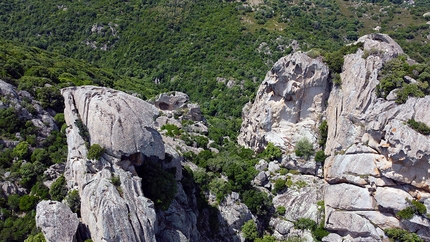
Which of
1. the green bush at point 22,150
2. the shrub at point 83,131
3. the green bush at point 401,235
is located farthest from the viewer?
the green bush at point 22,150

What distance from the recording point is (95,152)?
28.4 metres

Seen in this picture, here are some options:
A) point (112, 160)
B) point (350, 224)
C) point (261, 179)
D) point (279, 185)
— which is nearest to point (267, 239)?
point (279, 185)

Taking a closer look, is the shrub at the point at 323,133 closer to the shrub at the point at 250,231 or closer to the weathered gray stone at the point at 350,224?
the weathered gray stone at the point at 350,224

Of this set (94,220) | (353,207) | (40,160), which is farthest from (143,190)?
(353,207)

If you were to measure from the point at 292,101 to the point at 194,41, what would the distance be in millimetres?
76878

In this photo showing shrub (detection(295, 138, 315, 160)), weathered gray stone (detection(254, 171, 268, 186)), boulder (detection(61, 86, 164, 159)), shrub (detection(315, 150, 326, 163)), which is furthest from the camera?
shrub (detection(295, 138, 315, 160))

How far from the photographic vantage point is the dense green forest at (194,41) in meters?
70.6

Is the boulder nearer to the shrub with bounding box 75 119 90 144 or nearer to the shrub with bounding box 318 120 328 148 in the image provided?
the shrub with bounding box 75 119 90 144

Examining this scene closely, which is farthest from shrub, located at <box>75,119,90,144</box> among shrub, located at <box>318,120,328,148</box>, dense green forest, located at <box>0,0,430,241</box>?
shrub, located at <box>318,120,328,148</box>

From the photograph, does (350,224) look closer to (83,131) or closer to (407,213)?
(407,213)

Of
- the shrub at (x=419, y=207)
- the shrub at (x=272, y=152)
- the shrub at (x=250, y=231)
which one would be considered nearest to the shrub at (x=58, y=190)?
the shrub at (x=250, y=231)

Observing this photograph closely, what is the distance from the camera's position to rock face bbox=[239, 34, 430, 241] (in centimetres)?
3409

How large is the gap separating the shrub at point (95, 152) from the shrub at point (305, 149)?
27882 mm

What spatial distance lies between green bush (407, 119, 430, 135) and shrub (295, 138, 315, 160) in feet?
44.7
